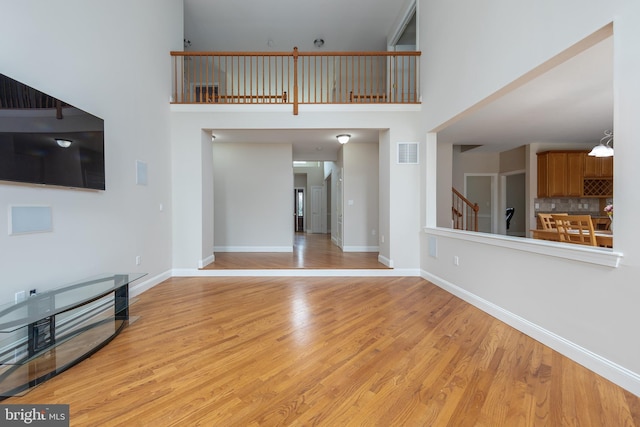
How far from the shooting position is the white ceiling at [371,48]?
2.87 metres

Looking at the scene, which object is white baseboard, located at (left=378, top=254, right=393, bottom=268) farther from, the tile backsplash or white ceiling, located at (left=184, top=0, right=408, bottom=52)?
white ceiling, located at (left=184, top=0, right=408, bottom=52)

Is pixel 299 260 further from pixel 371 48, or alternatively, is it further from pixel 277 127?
pixel 371 48

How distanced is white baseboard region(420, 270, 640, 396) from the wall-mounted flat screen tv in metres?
4.15

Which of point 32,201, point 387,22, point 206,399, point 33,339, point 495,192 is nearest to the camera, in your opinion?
point 206,399

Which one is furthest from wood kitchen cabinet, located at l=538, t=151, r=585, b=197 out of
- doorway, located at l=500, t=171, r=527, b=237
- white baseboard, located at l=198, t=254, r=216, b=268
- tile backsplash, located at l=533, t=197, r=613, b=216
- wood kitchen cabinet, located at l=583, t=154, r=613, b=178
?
white baseboard, located at l=198, t=254, r=216, b=268

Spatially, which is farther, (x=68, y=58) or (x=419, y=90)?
(x=419, y=90)

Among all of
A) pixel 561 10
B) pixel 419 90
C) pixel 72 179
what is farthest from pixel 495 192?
pixel 72 179

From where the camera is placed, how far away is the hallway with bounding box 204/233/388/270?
4848 millimetres

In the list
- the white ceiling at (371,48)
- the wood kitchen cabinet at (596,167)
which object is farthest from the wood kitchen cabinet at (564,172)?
the white ceiling at (371,48)

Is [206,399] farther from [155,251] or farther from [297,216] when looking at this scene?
[297,216]

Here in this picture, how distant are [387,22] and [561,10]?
4574 millimetres

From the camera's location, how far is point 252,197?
Answer: 21.9ft

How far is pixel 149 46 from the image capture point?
154 inches

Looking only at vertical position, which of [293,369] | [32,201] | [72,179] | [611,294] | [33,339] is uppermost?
[72,179]
